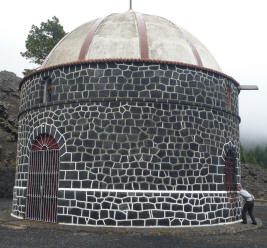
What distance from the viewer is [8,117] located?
28016mm

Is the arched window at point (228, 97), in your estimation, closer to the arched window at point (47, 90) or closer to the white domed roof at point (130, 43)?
the white domed roof at point (130, 43)

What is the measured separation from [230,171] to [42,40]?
2071 cm

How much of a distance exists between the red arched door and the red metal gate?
5435 mm

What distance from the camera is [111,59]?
10992 millimetres

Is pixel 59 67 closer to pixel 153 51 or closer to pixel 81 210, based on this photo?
pixel 153 51

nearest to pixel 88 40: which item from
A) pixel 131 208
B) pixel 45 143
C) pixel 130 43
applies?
pixel 130 43

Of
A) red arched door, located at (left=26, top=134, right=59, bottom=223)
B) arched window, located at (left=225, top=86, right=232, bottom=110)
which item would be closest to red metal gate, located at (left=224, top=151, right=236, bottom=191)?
arched window, located at (left=225, top=86, right=232, bottom=110)

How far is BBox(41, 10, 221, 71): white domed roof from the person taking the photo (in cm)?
1146

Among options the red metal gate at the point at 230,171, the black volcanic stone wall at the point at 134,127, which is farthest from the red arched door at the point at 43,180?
the red metal gate at the point at 230,171

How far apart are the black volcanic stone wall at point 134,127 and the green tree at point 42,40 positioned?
17.2m

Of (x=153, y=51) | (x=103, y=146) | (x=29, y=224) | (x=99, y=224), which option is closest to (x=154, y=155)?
(x=103, y=146)

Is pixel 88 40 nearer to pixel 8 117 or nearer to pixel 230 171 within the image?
pixel 230 171

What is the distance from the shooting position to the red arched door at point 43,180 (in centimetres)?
1104

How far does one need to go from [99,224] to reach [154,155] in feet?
8.11
